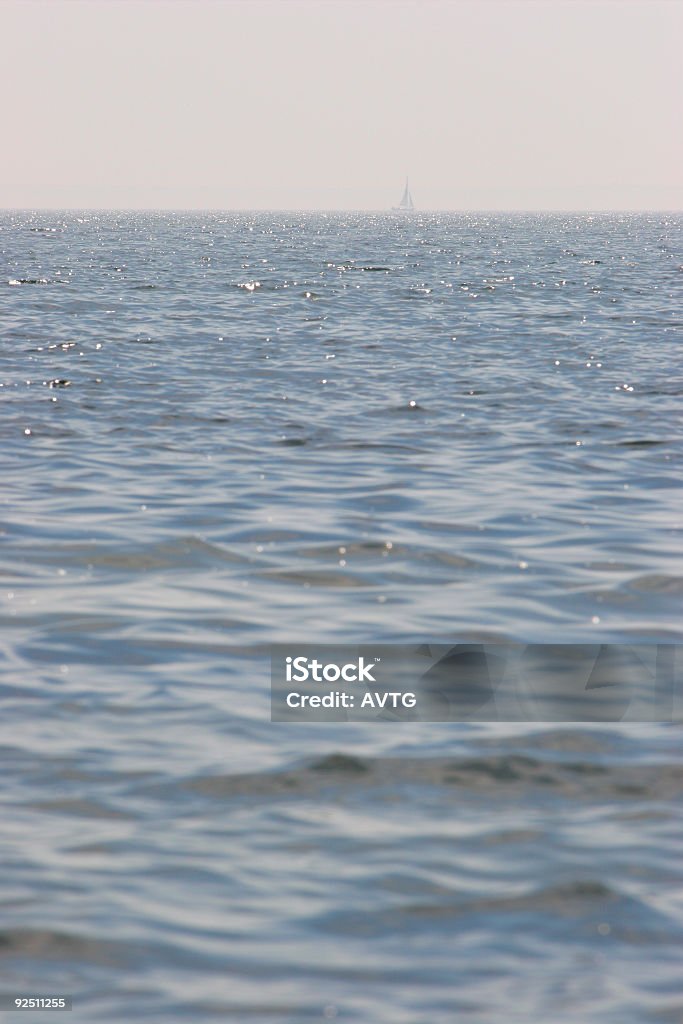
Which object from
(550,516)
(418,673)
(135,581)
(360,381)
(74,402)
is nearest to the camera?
(418,673)

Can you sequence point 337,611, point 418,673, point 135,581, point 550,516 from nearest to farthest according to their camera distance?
point 418,673 → point 337,611 → point 135,581 → point 550,516

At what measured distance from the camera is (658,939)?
18.4 ft

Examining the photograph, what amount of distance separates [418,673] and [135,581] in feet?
9.64

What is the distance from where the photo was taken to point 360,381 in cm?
2272

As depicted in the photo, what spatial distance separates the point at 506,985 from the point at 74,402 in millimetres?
16123

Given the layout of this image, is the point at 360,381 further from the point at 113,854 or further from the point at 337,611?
the point at 113,854

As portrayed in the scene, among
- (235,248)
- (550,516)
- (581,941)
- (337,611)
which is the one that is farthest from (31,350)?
(235,248)

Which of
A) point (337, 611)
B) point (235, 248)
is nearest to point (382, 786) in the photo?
point (337, 611)

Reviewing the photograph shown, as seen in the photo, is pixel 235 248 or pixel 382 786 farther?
pixel 235 248

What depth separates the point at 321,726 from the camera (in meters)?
7.84

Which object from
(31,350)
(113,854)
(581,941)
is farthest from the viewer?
(31,350)

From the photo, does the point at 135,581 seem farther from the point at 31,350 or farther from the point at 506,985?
the point at 31,350

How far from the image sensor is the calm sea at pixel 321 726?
17.7ft

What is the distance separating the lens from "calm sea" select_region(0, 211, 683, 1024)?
5.39 meters
